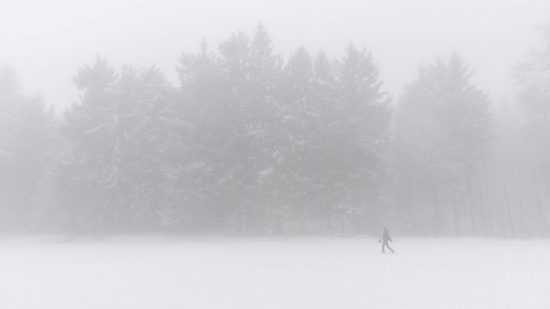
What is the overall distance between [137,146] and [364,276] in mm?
25510

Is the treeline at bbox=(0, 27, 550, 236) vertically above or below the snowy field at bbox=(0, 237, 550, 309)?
above

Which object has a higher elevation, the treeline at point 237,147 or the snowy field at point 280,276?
the treeline at point 237,147

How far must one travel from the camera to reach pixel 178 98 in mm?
39625

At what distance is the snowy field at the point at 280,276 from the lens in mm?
15625

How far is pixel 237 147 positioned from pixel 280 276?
19039 mm

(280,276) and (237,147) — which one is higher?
(237,147)

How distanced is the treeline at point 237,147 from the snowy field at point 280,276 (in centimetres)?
560

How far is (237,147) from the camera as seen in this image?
38000 mm

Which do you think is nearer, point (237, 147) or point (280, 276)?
point (280, 276)

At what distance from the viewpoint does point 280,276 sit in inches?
795

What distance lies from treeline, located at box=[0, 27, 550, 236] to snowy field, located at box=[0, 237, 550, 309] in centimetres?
560

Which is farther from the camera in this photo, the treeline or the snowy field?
the treeline

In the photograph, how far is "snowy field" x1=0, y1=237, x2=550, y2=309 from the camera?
15625 mm

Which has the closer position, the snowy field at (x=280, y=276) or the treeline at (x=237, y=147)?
the snowy field at (x=280, y=276)
